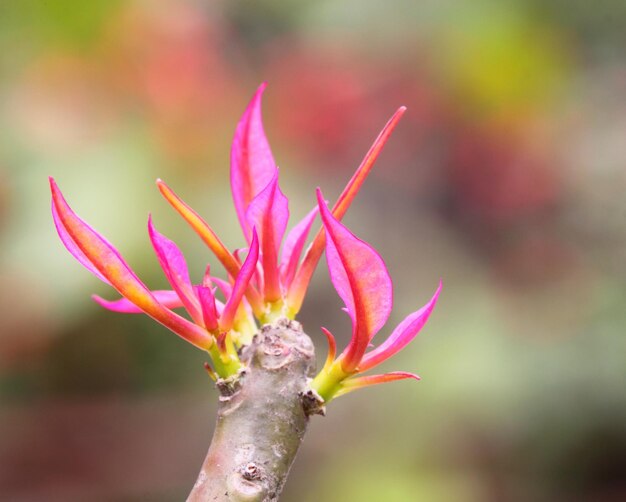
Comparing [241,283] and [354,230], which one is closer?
[241,283]

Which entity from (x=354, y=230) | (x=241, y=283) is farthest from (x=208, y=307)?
(x=354, y=230)

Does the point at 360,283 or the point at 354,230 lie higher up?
the point at 354,230

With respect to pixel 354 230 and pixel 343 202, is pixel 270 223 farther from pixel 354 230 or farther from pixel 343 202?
pixel 354 230

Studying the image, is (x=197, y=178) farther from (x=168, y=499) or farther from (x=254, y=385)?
(x=254, y=385)

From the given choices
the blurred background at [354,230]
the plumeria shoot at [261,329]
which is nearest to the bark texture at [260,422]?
the plumeria shoot at [261,329]

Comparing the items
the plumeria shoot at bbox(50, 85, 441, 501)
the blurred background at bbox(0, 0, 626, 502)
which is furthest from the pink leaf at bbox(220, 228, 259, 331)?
the blurred background at bbox(0, 0, 626, 502)

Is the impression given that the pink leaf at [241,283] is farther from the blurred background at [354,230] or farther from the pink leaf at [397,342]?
the blurred background at [354,230]

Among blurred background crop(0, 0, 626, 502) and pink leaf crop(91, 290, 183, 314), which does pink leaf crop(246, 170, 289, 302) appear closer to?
pink leaf crop(91, 290, 183, 314)

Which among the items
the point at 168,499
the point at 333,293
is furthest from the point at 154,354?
the point at 333,293
